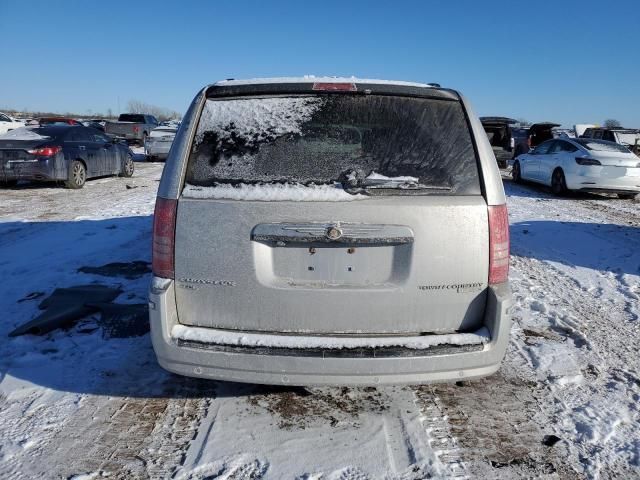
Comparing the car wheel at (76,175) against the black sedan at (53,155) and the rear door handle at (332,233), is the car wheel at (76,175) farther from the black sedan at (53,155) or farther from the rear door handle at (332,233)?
the rear door handle at (332,233)

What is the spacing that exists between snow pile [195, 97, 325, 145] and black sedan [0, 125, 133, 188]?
10.2 m

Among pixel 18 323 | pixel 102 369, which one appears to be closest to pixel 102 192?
pixel 18 323

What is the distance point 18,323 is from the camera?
4.12m

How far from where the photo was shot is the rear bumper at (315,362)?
251 centimetres

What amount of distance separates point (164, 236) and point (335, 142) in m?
1.05

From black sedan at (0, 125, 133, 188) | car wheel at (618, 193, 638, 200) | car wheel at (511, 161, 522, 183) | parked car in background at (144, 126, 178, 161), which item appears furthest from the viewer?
parked car in background at (144, 126, 178, 161)

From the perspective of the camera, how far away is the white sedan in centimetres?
1158

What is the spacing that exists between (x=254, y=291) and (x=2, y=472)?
1506 millimetres

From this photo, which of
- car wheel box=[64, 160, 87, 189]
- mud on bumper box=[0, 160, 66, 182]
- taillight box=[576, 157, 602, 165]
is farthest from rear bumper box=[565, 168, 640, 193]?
mud on bumper box=[0, 160, 66, 182]

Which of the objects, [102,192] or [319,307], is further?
[102,192]

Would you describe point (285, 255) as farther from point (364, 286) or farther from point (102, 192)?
point (102, 192)

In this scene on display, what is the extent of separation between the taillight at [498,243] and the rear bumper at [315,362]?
10cm

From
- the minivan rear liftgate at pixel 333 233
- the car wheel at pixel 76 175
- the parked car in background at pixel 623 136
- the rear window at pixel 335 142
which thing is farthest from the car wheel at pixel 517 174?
the minivan rear liftgate at pixel 333 233

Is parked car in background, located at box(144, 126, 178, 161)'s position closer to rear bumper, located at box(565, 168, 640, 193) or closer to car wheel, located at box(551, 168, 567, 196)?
car wheel, located at box(551, 168, 567, 196)
